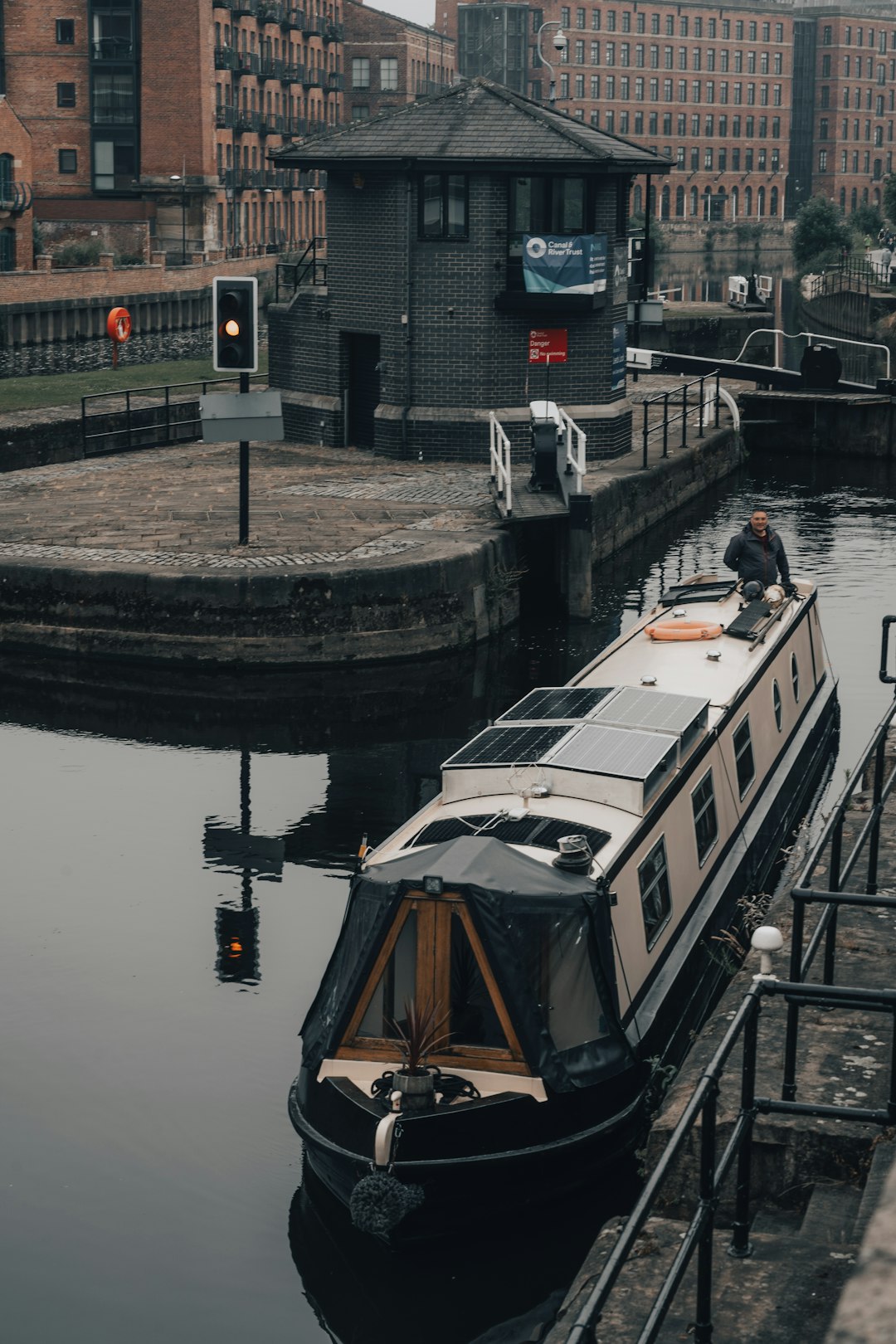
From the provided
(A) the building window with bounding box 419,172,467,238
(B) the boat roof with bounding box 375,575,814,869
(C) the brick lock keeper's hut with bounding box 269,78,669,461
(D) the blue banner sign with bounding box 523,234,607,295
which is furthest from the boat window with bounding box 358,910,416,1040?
(A) the building window with bounding box 419,172,467,238

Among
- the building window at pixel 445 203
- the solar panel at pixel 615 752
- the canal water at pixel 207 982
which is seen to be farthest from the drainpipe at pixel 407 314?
the solar panel at pixel 615 752

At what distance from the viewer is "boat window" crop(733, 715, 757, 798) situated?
14.2 m

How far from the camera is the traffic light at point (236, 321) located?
68.0 ft

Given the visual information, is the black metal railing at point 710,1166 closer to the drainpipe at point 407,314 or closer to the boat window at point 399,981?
the boat window at point 399,981

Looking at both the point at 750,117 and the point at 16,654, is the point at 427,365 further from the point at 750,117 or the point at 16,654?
the point at 750,117

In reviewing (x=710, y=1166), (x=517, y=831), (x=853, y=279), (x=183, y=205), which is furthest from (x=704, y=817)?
(x=183, y=205)

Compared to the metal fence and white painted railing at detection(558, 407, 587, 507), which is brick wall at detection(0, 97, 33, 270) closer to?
white painted railing at detection(558, 407, 587, 507)

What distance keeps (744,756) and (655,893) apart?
11.0 ft

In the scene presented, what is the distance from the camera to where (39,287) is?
63688 mm

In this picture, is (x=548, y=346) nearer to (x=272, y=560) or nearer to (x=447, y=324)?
(x=447, y=324)

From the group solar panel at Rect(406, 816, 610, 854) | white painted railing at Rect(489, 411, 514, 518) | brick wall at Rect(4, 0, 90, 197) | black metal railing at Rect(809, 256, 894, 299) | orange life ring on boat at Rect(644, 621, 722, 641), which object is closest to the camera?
solar panel at Rect(406, 816, 610, 854)

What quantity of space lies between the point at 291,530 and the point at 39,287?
4304 centimetres

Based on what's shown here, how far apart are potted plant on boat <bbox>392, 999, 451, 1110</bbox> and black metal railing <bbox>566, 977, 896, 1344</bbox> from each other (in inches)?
76.7

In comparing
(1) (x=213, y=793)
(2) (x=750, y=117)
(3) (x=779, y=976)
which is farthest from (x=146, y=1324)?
(2) (x=750, y=117)
